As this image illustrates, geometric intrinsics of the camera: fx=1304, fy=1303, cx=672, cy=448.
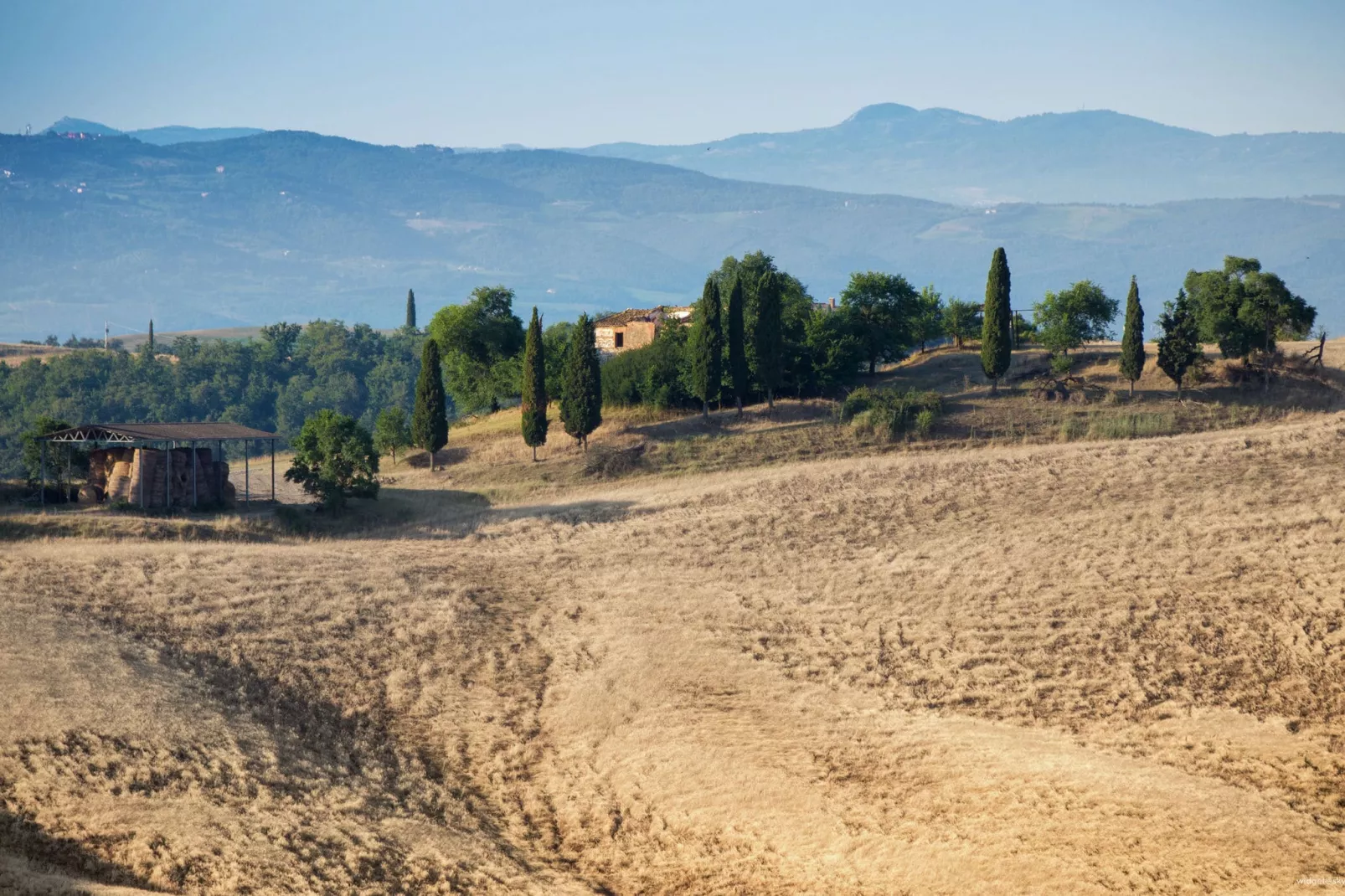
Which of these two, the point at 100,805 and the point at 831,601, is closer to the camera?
the point at 100,805

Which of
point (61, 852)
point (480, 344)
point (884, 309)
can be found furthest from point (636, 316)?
point (61, 852)

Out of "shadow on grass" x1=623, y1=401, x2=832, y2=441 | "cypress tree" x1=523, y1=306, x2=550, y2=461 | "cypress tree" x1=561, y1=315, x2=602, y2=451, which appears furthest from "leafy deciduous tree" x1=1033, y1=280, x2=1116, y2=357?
"cypress tree" x1=523, y1=306, x2=550, y2=461

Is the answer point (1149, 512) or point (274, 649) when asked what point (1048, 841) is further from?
point (1149, 512)

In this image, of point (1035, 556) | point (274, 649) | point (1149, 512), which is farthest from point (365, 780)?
point (1149, 512)

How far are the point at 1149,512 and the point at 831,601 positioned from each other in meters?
14.4

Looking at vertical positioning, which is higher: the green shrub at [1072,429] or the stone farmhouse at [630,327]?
the stone farmhouse at [630,327]

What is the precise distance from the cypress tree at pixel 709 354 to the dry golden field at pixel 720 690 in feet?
33.4

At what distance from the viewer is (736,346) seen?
215ft

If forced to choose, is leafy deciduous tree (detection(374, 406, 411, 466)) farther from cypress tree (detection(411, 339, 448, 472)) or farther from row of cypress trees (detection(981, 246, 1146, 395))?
row of cypress trees (detection(981, 246, 1146, 395))

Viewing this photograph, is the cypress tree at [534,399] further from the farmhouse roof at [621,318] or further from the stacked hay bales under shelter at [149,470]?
the farmhouse roof at [621,318]

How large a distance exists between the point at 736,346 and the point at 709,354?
1.58 meters

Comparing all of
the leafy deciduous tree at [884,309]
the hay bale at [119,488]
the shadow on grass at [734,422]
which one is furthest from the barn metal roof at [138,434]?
the leafy deciduous tree at [884,309]

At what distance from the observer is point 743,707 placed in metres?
33.3

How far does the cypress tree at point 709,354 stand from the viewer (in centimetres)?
6500
